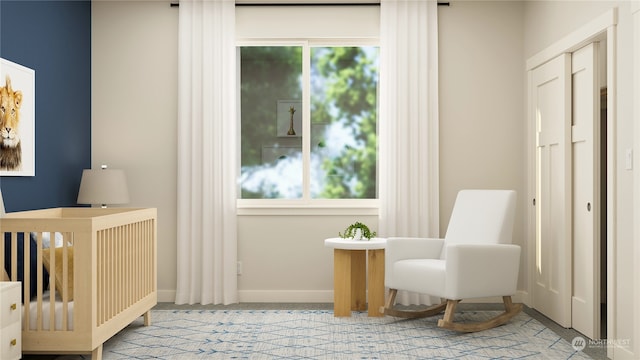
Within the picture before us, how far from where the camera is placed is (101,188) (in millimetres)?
4750

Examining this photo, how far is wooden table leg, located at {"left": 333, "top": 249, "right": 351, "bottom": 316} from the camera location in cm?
459

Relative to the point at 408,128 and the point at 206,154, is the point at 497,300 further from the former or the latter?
the point at 206,154

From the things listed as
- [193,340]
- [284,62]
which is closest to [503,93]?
[284,62]

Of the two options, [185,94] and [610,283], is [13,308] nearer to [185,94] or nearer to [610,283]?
[185,94]

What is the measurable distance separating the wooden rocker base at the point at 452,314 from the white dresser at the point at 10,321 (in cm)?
239

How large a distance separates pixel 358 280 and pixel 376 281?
0.94 feet

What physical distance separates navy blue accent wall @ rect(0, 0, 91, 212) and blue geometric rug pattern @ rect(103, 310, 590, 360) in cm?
112

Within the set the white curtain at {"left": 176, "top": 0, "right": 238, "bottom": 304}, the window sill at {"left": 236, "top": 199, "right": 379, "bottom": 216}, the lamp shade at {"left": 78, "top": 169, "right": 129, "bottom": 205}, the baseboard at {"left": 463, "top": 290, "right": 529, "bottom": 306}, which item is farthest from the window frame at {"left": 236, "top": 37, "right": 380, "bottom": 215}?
the baseboard at {"left": 463, "top": 290, "right": 529, "bottom": 306}

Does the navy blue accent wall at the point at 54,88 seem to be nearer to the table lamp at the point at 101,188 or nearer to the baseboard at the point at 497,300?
A: the table lamp at the point at 101,188

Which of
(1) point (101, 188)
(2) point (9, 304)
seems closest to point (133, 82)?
(1) point (101, 188)

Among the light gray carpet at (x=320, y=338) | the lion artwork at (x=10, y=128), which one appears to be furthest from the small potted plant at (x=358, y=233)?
the lion artwork at (x=10, y=128)

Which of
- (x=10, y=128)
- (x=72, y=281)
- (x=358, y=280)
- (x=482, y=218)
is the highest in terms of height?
(x=10, y=128)

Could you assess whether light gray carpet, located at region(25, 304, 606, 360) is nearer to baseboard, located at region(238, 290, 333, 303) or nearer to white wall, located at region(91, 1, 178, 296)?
baseboard, located at region(238, 290, 333, 303)

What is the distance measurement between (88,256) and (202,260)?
1969 mm
